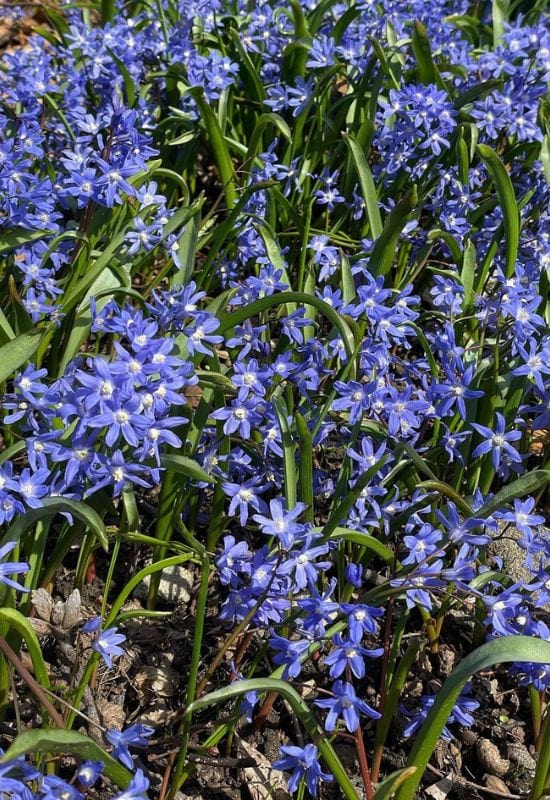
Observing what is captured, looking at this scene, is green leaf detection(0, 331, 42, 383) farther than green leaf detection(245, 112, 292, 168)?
No

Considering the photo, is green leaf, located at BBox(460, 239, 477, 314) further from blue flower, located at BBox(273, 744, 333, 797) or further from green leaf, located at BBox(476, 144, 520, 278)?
blue flower, located at BBox(273, 744, 333, 797)

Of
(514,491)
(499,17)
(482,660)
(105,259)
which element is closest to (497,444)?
(514,491)

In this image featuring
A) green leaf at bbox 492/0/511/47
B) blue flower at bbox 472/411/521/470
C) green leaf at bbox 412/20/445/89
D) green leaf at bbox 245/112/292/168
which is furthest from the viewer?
green leaf at bbox 492/0/511/47

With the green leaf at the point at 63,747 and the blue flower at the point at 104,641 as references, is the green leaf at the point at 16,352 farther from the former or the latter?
the green leaf at the point at 63,747

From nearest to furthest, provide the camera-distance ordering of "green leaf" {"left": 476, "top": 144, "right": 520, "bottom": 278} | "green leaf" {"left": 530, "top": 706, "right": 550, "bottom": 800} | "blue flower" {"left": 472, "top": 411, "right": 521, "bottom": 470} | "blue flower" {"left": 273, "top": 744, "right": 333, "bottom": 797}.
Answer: "blue flower" {"left": 273, "top": 744, "right": 333, "bottom": 797} < "green leaf" {"left": 530, "top": 706, "right": 550, "bottom": 800} < "blue flower" {"left": 472, "top": 411, "right": 521, "bottom": 470} < "green leaf" {"left": 476, "top": 144, "right": 520, "bottom": 278}

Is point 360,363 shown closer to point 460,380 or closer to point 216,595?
point 460,380

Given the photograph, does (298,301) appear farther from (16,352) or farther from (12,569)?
(12,569)

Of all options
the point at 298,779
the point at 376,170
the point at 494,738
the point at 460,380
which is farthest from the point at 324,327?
the point at 298,779

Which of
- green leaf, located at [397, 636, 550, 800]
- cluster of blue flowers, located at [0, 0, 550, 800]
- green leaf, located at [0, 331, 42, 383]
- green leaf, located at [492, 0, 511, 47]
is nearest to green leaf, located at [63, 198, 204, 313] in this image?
cluster of blue flowers, located at [0, 0, 550, 800]
